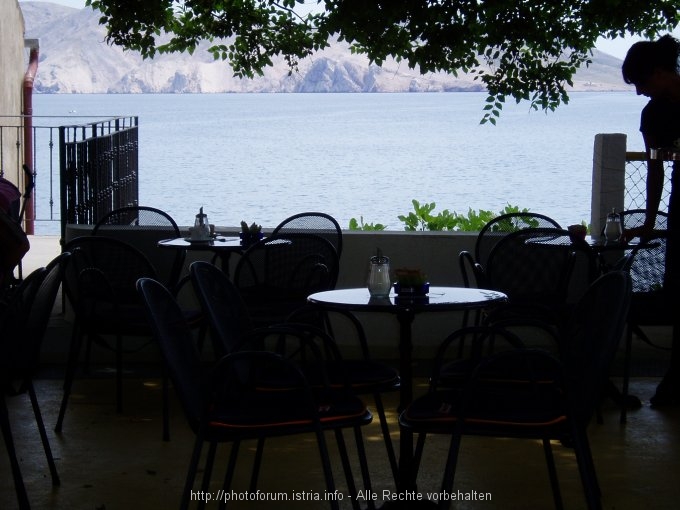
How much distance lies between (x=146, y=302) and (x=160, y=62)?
72821 mm

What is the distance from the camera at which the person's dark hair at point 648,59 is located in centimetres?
514

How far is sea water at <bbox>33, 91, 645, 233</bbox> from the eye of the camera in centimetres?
2685

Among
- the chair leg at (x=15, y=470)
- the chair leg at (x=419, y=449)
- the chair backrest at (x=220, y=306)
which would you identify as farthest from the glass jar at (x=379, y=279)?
the chair leg at (x=15, y=470)

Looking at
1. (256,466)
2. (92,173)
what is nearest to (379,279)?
(256,466)

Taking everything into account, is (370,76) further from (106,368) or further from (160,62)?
(106,368)

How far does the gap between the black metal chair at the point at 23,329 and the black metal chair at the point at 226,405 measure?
54 centimetres

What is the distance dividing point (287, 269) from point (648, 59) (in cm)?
209

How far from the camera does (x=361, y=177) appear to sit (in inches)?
1314

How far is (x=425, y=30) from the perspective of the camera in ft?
31.6

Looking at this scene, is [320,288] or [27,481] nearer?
[27,481]

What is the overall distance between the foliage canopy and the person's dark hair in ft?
13.7

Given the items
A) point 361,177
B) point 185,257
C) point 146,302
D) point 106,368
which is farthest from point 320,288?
point 361,177

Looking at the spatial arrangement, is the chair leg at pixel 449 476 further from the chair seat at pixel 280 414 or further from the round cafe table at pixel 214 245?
the round cafe table at pixel 214 245

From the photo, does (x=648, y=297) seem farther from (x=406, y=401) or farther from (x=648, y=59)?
(x=406, y=401)
